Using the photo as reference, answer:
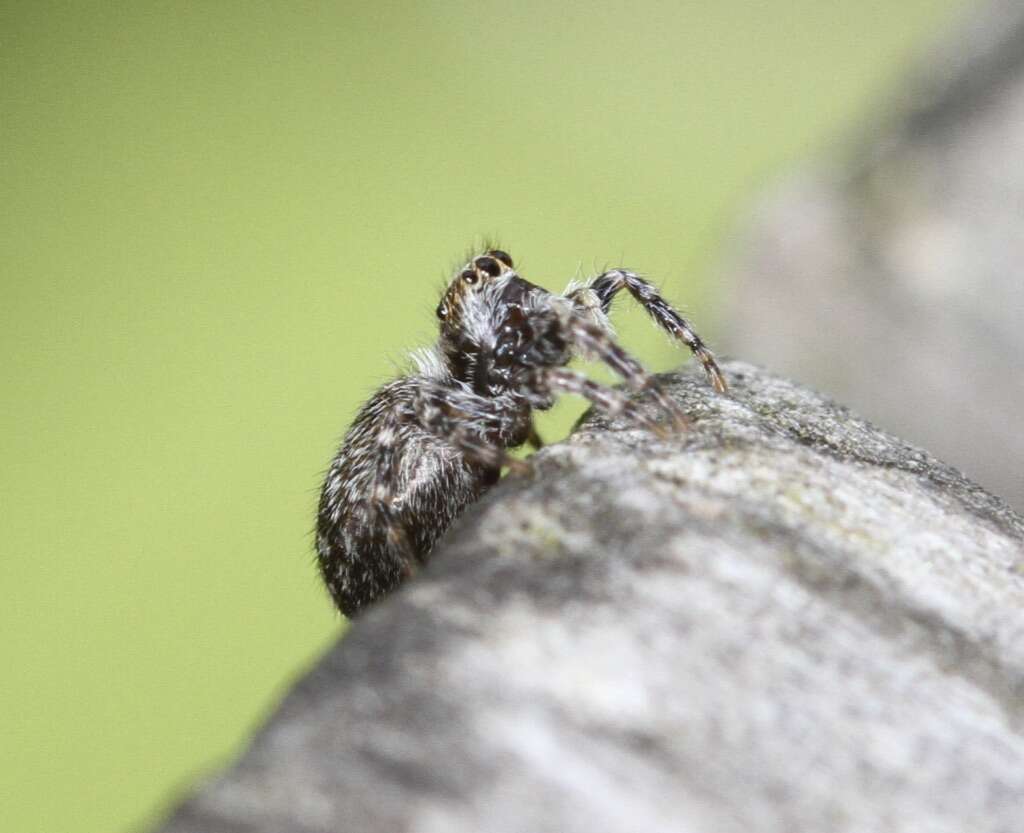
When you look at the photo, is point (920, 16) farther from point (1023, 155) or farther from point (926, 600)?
point (926, 600)

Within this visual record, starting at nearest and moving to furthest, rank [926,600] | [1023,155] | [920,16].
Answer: [926,600] → [1023,155] → [920,16]

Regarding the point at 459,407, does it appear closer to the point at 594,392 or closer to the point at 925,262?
the point at 594,392

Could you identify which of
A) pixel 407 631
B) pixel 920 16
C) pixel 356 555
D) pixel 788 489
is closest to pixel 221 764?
pixel 407 631

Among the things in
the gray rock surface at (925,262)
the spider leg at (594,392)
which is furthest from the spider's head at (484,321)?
the gray rock surface at (925,262)

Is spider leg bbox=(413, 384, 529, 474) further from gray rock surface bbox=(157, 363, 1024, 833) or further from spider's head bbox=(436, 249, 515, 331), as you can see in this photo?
gray rock surface bbox=(157, 363, 1024, 833)

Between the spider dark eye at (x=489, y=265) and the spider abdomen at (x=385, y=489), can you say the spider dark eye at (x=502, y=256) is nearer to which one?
the spider dark eye at (x=489, y=265)

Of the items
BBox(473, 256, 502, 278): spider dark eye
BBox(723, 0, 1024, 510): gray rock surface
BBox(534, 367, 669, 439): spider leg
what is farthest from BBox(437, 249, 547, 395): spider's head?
BBox(723, 0, 1024, 510): gray rock surface

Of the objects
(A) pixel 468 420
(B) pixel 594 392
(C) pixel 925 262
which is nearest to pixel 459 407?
(A) pixel 468 420
